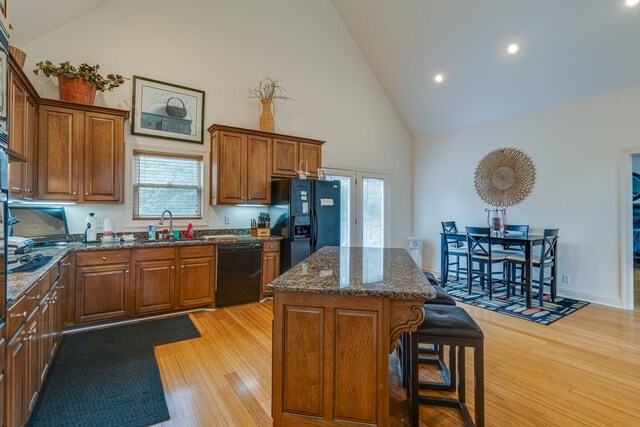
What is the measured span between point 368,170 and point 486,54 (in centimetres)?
269

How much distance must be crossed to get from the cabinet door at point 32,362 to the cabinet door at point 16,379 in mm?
65

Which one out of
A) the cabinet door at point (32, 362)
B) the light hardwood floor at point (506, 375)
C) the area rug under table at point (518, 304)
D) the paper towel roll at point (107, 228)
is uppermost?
the paper towel roll at point (107, 228)

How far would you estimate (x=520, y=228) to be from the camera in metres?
4.85

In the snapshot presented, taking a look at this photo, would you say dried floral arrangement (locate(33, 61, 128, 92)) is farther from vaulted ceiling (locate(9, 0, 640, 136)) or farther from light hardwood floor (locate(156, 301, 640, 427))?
light hardwood floor (locate(156, 301, 640, 427))

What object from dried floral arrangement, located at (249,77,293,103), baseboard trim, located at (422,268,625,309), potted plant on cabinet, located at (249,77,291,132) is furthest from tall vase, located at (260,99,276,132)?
baseboard trim, located at (422,268,625,309)

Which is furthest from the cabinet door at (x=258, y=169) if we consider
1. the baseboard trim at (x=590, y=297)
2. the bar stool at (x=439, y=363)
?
the baseboard trim at (x=590, y=297)

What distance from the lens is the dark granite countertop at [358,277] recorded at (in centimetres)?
151

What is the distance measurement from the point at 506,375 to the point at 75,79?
502 cm

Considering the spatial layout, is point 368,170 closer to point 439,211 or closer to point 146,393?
point 439,211

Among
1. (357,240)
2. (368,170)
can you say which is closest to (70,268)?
(357,240)

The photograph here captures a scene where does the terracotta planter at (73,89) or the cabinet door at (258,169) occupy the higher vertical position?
the terracotta planter at (73,89)

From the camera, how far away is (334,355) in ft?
5.15

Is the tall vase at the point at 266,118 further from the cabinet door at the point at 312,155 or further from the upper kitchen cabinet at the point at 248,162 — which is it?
the cabinet door at the point at 312,155

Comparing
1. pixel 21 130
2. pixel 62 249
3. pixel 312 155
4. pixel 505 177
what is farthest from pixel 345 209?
pixel 21 130
